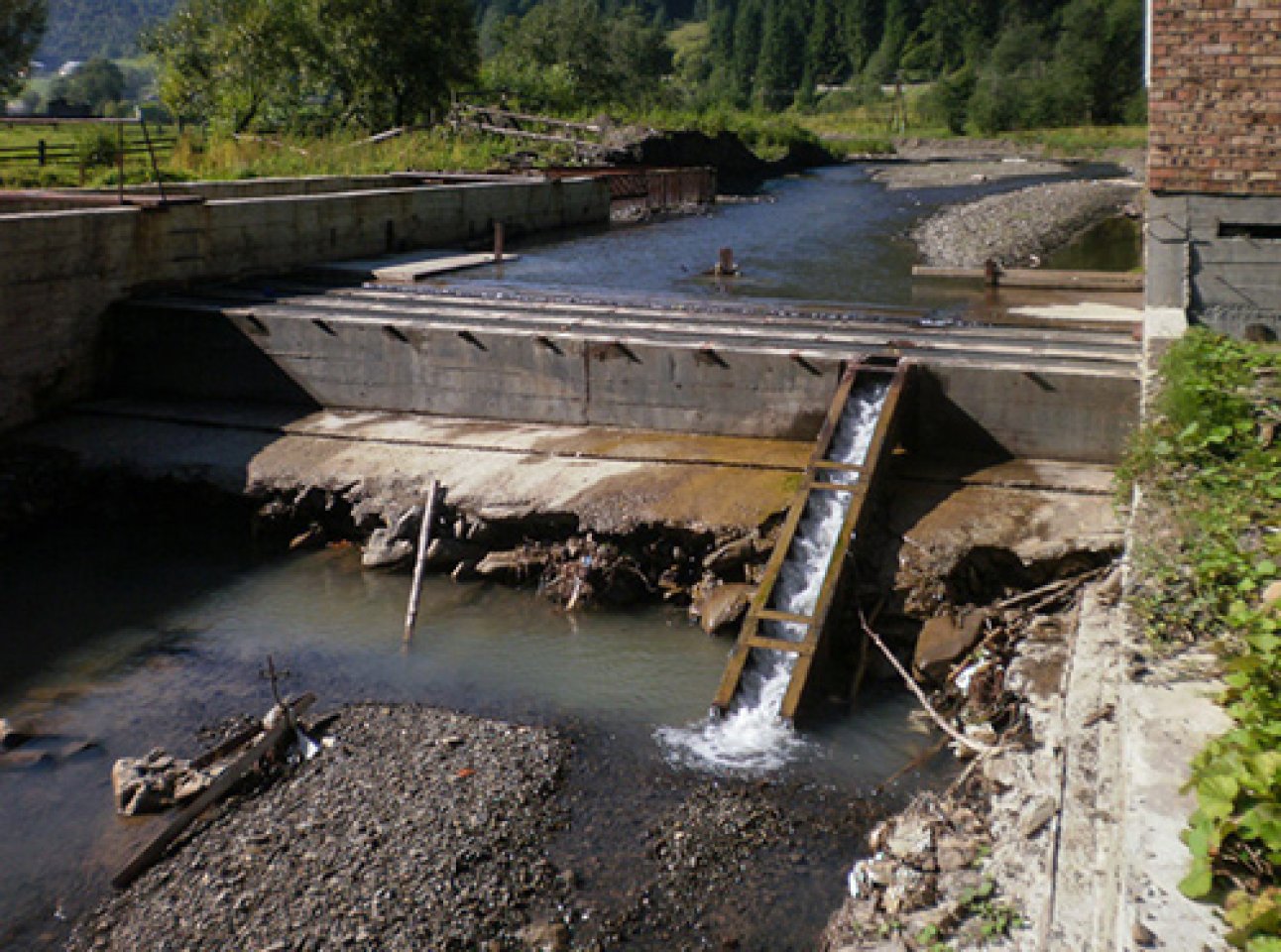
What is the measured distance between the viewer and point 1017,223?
33281 millimetres

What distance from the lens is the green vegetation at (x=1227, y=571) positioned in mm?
5145

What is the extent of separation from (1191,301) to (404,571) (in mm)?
8187

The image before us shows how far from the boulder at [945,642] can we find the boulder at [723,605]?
5.00 ft

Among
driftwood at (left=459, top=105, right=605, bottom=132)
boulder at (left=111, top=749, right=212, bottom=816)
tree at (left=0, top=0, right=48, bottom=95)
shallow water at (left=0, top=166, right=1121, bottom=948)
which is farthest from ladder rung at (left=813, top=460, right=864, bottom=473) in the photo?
tree at (left=0, top=0, right=48, bottom=95)

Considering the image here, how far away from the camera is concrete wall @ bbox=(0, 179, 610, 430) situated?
A: 15.1 meters

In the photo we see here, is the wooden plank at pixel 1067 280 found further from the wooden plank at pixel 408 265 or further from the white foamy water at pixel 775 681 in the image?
the white foamy water at pixel 775 681

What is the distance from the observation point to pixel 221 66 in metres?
42.8

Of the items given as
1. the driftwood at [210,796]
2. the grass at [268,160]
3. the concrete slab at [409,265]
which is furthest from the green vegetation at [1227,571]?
the grass at [268,160]

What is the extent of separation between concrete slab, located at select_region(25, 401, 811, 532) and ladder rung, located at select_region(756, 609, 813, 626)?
65.3 inches

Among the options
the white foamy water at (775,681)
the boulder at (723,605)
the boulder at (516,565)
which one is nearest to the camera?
the white foamy water at (775,681)

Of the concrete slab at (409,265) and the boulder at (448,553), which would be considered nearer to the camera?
the boulder at (448,553)

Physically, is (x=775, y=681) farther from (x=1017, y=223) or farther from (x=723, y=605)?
(x=1017, y=223)

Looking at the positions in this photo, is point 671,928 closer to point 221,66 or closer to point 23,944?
point 23,944

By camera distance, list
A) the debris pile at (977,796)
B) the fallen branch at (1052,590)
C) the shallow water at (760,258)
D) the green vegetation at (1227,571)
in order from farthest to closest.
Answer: the shallow water at (760,258)
the fallen branch at (1052,590)
the debris pile at (977,796)
the green vegetation at (1227,571)
